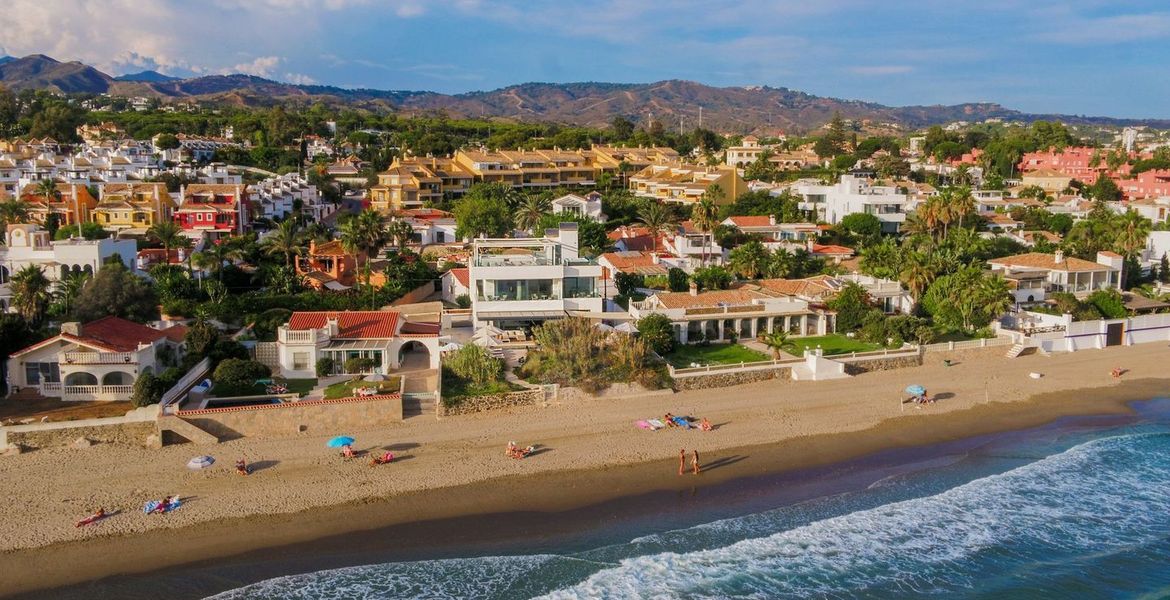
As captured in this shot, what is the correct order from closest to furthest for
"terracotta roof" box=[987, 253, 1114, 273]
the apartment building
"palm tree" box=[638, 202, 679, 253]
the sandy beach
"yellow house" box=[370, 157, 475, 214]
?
the sandy beach < "terracotta roof" box=[987, 253, 1114, 273] < "palm tree" box=[638, 202, 679, 253] < the apartment building < "yellow house" box=[370, 157, 475, 214]

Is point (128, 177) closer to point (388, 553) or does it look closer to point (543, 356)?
point (543, 356)

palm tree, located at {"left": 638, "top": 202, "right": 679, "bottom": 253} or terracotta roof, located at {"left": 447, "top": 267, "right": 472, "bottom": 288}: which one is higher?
palm tree, located at {"left": 638, "top": 202, "right": 679, "bottom": 253}

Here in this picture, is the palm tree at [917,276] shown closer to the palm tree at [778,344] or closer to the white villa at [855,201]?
the palm tree at [778,344]

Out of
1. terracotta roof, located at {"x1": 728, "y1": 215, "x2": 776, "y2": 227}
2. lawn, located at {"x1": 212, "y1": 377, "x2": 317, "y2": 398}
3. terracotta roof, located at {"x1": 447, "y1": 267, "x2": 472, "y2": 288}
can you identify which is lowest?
lawn, located at {"x1": 212, "y1": 377, "x2": 317, "y2": 398}

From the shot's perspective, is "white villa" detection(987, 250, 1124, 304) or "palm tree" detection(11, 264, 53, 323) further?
"white villa" detection(987, 250, 1124, 304)

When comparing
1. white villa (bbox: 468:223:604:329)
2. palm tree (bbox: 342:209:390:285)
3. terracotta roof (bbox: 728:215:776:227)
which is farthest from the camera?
terracotta roof (bbox: 728:215:776:227)

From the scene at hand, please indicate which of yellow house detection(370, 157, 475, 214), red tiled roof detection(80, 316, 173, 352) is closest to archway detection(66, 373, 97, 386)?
red tiled roof detection(80, 316, 173, 352)

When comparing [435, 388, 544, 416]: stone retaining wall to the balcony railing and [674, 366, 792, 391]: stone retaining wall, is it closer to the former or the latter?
[674, 366, 792, 391]: stone retaining wall
